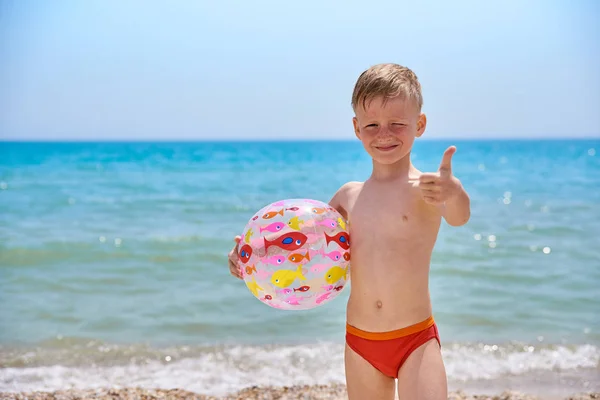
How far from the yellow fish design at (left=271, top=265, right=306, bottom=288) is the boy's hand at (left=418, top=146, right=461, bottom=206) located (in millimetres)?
690

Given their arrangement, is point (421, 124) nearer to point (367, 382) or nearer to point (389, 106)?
point (389, 106)

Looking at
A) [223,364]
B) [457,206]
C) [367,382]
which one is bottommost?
[223,364]

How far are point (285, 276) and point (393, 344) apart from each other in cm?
55

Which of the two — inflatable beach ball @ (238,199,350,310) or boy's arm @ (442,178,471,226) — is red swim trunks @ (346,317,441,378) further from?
boy's arm @ (442,178,471,226)

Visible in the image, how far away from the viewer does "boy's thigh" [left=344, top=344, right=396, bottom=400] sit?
9.77 feet

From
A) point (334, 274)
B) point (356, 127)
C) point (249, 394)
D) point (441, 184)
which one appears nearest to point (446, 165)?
point (441, 184)

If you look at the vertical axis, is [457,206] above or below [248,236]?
above

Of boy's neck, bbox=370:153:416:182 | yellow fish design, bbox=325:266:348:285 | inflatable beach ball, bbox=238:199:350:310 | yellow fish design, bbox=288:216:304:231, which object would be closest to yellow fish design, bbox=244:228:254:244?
inflatable beach ball, bbox=238:199:350:310

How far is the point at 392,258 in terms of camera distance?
293 cm

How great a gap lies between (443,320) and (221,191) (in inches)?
626

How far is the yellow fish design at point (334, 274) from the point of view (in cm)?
299

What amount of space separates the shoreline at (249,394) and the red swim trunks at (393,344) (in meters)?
2.03

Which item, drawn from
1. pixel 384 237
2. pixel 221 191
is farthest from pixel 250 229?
pixel 221 191

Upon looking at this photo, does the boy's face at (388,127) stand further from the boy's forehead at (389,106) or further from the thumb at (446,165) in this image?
the thumb at (446,165)
